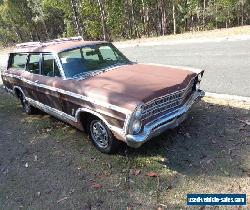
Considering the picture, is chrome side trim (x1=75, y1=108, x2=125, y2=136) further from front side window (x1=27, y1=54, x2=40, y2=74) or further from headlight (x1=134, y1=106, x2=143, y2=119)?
front side window (x1=27, y1=54, x2=40, y2=74)

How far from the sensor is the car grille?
4.71 m

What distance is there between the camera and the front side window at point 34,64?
273 inches

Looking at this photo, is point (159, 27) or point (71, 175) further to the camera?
point (159, 27)

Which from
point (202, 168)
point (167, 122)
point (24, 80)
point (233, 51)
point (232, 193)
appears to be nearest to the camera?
point (232, 193)

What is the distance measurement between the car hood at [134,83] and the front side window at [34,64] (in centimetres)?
166

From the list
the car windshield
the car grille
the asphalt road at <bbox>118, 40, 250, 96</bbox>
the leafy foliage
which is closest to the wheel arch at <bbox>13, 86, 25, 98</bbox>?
the car windshield

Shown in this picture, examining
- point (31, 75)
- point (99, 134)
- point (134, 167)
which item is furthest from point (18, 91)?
point (134, 167)

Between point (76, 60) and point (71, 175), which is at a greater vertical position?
point (76, 60)

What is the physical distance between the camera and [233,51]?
508 inches

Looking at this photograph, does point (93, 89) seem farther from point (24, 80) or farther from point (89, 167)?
point (24, 80)

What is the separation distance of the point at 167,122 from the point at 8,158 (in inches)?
115

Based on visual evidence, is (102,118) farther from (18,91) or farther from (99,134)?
(18,91)

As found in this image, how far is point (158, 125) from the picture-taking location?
16.0 ft

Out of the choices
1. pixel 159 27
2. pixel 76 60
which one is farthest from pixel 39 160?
pixel 159 27
